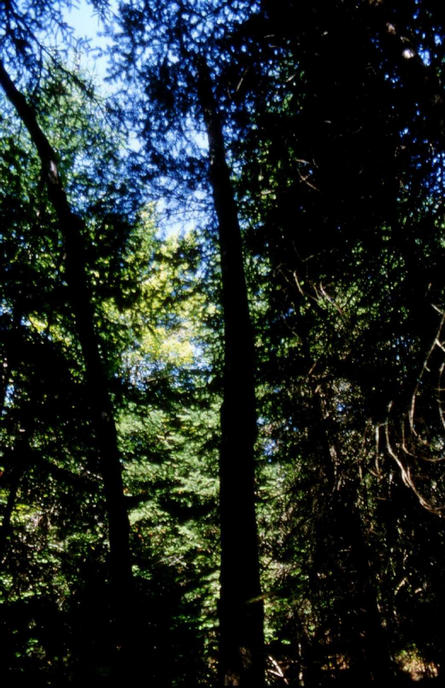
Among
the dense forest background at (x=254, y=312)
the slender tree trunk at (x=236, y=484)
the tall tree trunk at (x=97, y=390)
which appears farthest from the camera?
the tall tree trunk at (x=97, y=390)

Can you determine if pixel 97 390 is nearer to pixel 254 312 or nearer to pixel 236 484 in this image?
pixel 236 484

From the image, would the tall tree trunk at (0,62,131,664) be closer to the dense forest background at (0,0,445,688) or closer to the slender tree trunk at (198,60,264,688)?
the dense forest background at (0,0,445,688)

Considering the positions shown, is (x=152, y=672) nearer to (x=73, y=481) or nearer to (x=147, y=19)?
(x=73, y=481)

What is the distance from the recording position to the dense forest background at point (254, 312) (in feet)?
10.9

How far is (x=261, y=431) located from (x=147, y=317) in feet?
10.3

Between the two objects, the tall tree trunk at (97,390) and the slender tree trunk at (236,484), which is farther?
the tall tree trunk at (97,390)

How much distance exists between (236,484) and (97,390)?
2.37 m

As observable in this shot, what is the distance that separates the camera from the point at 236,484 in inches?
126

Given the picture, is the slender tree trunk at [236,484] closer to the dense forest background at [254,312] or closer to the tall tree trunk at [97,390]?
the dense forest background at [254,312]

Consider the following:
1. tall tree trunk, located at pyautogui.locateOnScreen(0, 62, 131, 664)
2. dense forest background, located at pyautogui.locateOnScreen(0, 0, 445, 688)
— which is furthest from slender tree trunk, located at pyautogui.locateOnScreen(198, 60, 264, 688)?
tall tree trunk, located at pyautogui.locateOnScreen(0, 62, 131, 664)

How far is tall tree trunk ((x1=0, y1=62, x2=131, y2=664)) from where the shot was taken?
4.16m

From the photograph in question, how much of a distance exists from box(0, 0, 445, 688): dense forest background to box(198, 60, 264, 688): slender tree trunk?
0.02m

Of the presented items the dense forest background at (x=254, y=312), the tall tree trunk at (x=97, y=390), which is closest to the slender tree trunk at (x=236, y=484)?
the dense forest background at (x=254, y=312)

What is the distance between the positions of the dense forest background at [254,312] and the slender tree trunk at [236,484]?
0.06ft
